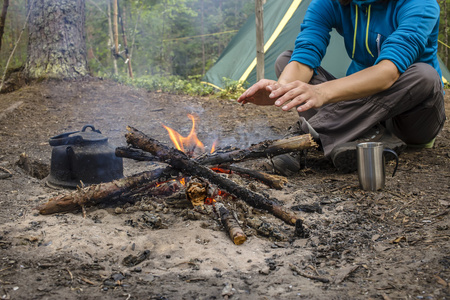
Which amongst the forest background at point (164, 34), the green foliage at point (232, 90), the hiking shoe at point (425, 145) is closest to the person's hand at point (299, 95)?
the hiking shoe at point (425, 145)

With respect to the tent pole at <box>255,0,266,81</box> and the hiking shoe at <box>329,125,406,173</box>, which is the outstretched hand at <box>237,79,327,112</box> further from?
the tent pole at <box>255,0,266,81</box>

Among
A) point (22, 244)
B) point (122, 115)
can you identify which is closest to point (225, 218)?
point (22, 244)

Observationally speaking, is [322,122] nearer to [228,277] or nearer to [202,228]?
[202,228]

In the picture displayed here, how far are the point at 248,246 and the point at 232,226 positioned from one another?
0.15 metres

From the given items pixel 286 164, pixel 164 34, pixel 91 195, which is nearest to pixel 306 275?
pixel 91 195

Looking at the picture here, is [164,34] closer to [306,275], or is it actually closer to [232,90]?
[232,90]

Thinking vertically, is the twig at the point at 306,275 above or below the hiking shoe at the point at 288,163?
above

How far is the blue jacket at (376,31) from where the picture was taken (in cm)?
264

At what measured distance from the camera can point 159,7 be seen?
693 inches

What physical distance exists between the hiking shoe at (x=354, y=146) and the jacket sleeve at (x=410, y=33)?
715mm

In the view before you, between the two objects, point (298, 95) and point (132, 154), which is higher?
point (298, 95)

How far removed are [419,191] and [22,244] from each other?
2.50 meters

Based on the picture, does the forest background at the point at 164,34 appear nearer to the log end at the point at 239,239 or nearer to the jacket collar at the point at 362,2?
the jacket collar at the point at 362,2

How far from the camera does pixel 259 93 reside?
2.57 meters
